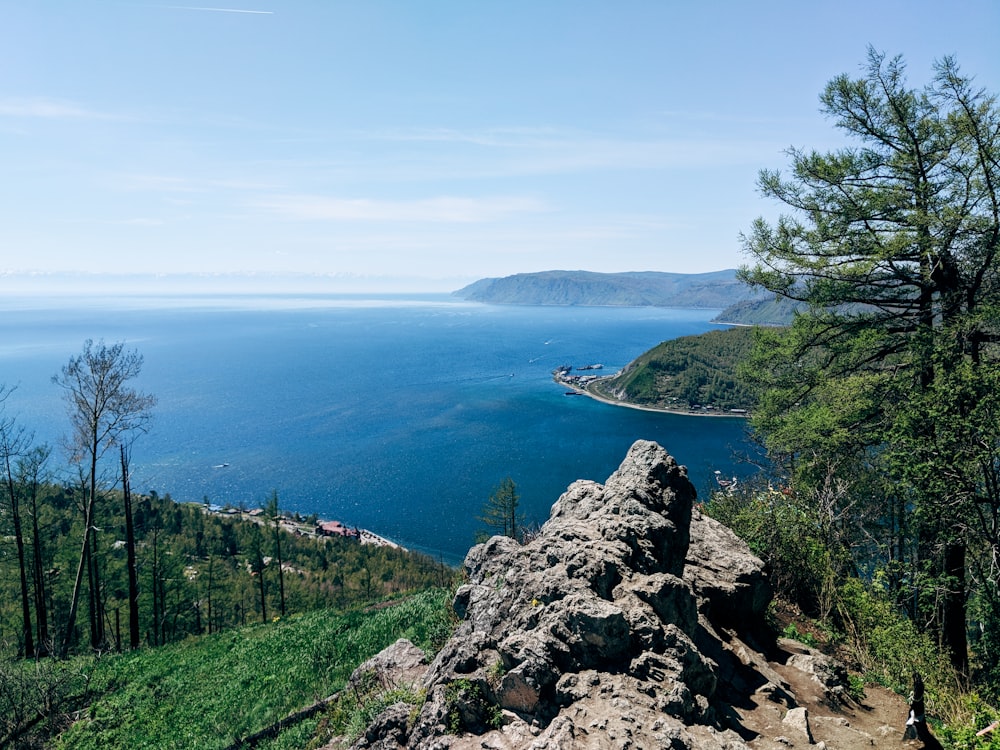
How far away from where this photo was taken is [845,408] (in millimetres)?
11539

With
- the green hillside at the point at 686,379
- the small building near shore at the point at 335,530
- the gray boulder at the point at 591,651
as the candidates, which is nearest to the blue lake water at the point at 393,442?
the small building near shore at the point at 335,530

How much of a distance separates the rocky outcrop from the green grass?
10.6ft

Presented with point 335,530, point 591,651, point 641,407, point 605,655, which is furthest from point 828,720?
point 641,407

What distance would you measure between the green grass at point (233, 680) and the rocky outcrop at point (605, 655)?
324 cm

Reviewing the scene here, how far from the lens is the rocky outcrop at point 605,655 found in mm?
5645

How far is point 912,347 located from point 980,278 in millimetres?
1760

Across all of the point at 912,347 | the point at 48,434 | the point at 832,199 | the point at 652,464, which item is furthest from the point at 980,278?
the point at 48,434

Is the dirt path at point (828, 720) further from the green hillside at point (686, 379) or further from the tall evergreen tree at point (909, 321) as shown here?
the green hillside at point (686, 379)

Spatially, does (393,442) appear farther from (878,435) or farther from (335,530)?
(878,435)

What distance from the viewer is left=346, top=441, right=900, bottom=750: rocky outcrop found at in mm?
5645

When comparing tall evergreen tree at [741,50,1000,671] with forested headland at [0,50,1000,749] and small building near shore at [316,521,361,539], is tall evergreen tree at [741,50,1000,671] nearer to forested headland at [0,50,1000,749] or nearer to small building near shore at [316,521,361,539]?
forested headland at [0,50,1000,749]

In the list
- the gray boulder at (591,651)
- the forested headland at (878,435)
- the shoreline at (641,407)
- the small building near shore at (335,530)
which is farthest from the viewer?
the shoreline at (641,407)

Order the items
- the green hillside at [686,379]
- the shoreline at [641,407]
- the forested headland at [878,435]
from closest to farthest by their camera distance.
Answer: the forested headland at [878,435] → the shoreline at [641,407] → the green hillside at [686,379]

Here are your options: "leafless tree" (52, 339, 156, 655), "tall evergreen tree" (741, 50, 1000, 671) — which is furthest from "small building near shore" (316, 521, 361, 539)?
"tall evergreen tree" (741, 50, 1000, 671)
